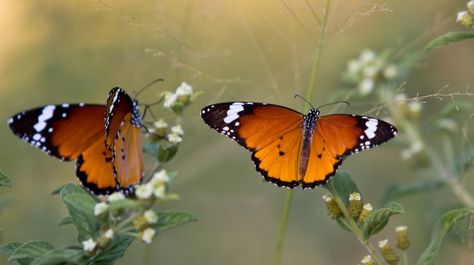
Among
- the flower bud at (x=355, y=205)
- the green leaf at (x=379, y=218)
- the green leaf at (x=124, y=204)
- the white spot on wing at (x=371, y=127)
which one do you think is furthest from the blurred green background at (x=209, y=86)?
the green leaf at (x=124, y=204)

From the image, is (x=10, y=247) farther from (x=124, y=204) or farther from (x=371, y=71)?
(x=371, y=71)

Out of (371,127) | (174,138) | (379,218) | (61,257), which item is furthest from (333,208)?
(61,257)

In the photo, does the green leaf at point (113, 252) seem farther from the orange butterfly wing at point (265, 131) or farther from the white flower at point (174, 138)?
the orange butterfly wing at point (265, 131)

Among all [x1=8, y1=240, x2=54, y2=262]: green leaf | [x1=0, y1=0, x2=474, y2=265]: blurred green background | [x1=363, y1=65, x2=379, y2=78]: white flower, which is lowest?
[x1=8, y1=240, x2=54, y2=262]: green leaf

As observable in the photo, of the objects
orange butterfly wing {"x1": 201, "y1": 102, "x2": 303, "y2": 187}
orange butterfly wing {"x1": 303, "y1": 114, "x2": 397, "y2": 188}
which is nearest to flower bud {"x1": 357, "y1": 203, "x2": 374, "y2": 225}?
orange butterfly wing {"x1": 303, "y1": 114, "x2": 397, "y2": 188}

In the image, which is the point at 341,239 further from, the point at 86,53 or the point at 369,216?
the point at 369,216

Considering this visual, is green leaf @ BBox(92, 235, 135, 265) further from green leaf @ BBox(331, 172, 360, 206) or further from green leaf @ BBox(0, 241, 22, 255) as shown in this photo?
green leaf @ BBox(331, 172, 360, 206)
